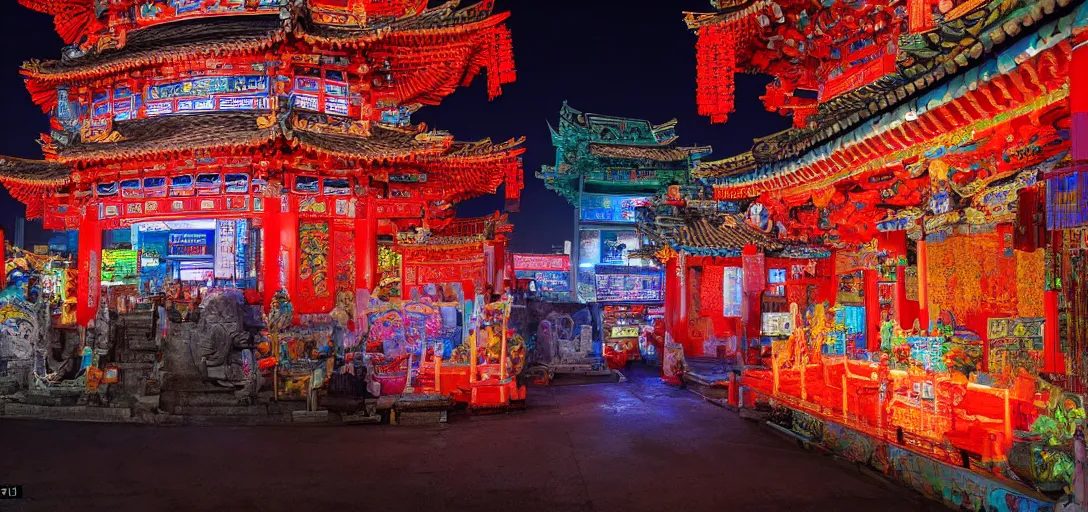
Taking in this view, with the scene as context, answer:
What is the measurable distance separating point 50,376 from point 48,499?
576cm

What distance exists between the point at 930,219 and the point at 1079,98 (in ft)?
16.0

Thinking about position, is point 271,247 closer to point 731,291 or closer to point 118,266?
point 118,266

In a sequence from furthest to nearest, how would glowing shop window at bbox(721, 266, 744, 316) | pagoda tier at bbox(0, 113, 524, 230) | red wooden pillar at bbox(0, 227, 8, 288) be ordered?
1. glowing shop window at bbox(721, 266, 744, 316)
2. pagoda tier at bbox(0, 113, 524, 230)
3. red wooden pillar at bbox(0, 227, 8, 288)

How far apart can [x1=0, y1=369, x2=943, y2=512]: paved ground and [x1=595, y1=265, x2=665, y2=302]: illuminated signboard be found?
675 inches

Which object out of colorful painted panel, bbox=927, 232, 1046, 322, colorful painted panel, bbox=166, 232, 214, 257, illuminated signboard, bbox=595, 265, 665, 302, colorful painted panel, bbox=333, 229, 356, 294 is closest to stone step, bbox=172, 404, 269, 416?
colorful painted panel, bbox=333, 229, 356, 294

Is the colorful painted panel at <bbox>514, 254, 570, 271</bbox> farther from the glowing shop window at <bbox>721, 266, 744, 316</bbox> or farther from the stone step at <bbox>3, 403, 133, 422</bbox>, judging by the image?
the stone step at <bbox>3, 403, 133, 422</bbox>

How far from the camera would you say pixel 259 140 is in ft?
43.0

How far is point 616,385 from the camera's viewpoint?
14.0 meters

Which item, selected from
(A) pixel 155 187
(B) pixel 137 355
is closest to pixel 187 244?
(A) pixel 155 187

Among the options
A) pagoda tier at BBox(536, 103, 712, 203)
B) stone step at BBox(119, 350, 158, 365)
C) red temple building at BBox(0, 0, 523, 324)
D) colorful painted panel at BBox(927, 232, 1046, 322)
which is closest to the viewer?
colorful painted panel at BBox(927, 232, 1046, 322)

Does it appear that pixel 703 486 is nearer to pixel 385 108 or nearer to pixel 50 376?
pixel 50 376

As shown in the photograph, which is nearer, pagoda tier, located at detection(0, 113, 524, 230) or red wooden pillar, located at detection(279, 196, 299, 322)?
pagoda tier, located at detection(0, 113, 524, 230)

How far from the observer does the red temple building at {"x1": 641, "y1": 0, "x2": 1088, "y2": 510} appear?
475cm

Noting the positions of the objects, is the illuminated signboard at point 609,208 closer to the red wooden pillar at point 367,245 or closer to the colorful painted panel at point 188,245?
the red wooden pillar at point 367,245
